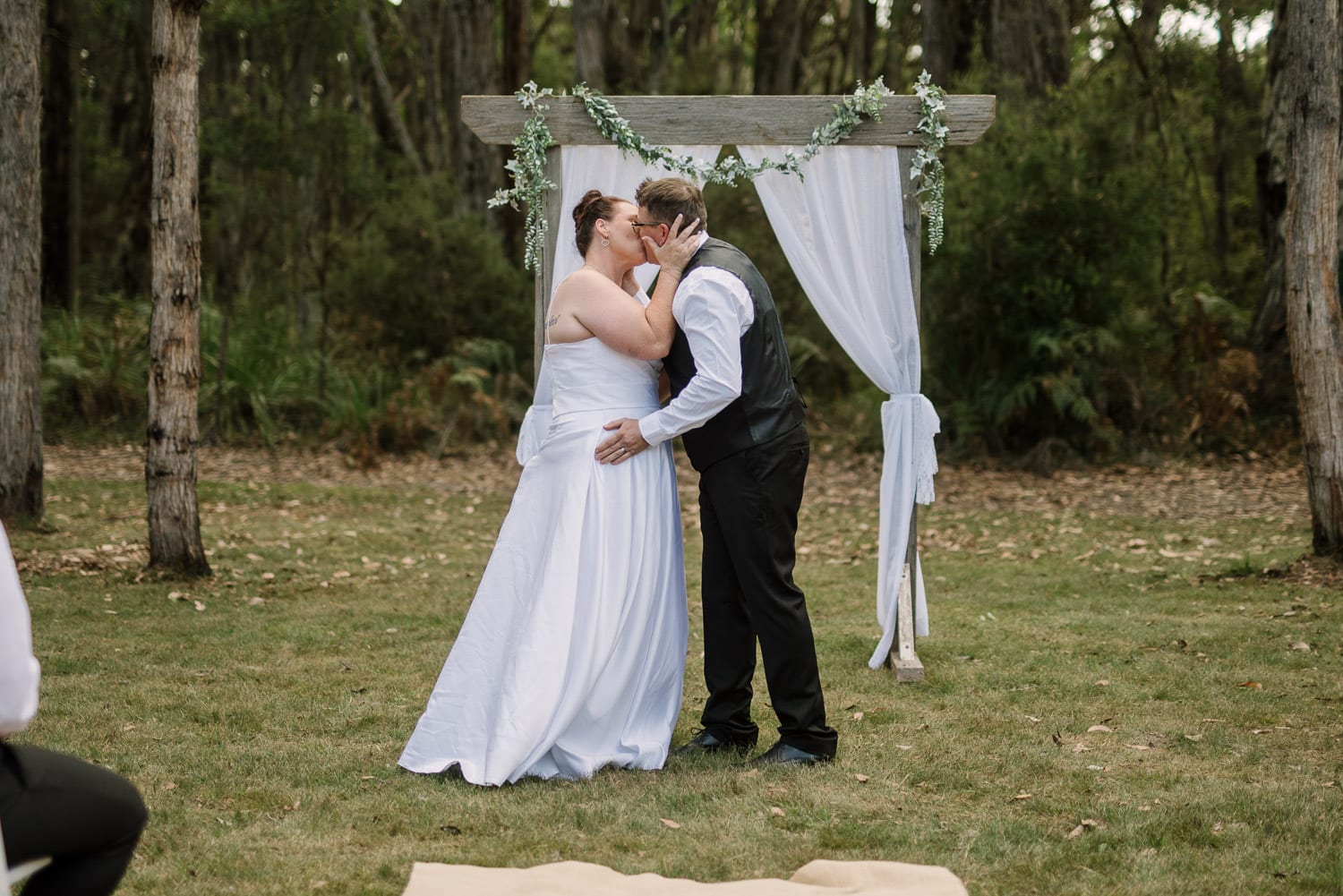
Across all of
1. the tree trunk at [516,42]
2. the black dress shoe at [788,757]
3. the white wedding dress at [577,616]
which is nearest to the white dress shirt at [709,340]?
the white wedding dress at [577,616]

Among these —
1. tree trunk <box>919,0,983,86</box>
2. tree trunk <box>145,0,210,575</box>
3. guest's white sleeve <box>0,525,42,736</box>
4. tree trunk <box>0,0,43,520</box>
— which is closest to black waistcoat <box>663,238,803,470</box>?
guest's white sleeve <box>0,525,42,736</box>

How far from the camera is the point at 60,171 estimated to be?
17.9 meters

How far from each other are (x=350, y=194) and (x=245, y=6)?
284 cm

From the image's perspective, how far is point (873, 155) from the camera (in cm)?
594

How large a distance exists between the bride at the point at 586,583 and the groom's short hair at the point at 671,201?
2.5 inches

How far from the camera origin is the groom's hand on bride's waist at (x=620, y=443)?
15.3 feet

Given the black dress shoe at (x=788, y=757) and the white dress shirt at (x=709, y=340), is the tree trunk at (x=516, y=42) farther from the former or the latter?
the black dress shoe at (x=788, y=757)

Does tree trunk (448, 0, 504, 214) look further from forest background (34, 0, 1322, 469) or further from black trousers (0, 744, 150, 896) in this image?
black trousers (0, 744, 150, 896)

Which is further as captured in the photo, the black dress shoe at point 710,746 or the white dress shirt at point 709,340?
the black dress shoe at point 710,746

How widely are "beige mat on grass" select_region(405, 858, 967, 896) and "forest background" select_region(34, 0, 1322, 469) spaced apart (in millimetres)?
9782

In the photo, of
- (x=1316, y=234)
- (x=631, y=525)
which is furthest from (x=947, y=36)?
(x=631, y=525)

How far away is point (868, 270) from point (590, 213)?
174 cm

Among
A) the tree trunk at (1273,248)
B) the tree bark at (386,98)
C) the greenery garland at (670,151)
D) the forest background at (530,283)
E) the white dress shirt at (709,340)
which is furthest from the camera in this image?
the tree bark at (386,98)

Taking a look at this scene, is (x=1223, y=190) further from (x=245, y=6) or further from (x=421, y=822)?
(x=421, y=822)
